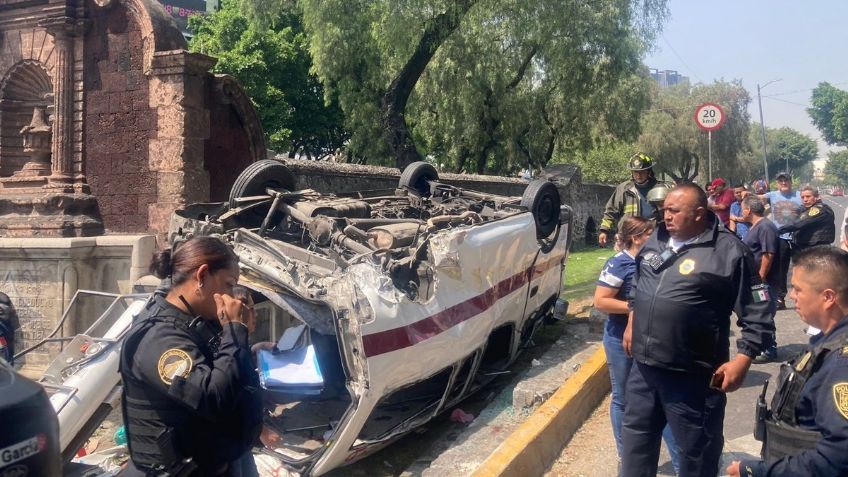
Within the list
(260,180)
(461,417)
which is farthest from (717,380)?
(260,180)

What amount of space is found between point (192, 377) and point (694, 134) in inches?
1469

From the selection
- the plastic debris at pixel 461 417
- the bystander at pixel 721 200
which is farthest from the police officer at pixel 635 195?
the bystander at pixel 721 200

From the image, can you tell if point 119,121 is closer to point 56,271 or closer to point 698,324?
point 56,271

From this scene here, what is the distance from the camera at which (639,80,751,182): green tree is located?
35.6m

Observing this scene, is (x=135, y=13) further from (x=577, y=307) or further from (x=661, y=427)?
(x=661, y=427)

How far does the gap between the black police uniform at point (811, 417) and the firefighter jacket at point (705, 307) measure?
0.77m

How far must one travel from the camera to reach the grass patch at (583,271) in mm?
10312

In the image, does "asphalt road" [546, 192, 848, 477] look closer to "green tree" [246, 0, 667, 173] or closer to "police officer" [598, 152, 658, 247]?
"police officer" [598, 152, 658, 247]

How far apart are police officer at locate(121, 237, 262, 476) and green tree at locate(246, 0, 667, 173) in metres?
12.9

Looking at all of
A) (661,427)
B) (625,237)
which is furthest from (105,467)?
(625,237)

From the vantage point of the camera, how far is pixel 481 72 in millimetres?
18594

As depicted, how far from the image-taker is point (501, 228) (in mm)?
5844

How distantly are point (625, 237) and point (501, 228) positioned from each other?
168cm

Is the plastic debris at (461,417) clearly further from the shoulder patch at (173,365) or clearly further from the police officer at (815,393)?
the shoulder patch at (173,365)
